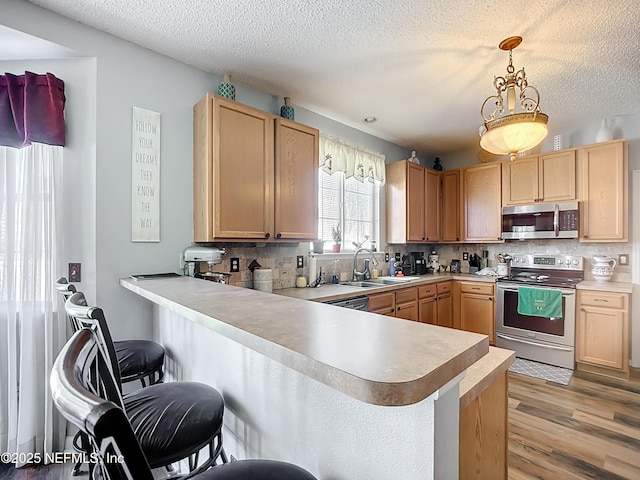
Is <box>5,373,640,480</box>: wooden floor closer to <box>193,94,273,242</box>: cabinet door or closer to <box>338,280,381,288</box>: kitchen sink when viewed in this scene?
<box>338,280,381,288</box>: kitchen sink

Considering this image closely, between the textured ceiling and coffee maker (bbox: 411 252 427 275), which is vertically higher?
the textured ceiling

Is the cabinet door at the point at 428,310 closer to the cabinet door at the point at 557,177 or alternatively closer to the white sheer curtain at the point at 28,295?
the cabinet door at the point at 557,177

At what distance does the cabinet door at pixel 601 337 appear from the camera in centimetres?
298

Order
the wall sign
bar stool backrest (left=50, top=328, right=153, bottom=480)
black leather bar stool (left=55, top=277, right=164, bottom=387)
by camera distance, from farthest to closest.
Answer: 1. the wall sign
2. black leather bar stool (left=55, top=277, right=164, bottom=387)
3. bar stool backrest (left=50, top=328, right=153, bottom=480)

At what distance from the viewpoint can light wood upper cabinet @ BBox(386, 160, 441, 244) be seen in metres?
4.02

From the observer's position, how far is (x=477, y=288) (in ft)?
12.7

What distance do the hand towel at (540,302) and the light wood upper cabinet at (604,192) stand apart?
2.42ft

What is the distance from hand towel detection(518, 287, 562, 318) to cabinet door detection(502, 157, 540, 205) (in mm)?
1098

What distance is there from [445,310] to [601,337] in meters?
1.48

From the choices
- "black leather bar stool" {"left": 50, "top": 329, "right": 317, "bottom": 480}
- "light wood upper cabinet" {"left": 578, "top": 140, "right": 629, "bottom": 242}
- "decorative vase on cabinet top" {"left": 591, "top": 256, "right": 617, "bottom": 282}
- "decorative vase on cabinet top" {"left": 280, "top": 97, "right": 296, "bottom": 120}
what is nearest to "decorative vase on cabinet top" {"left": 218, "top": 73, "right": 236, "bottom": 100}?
"decorative vase on cabinet top" {"left": 280, "top": 97, "right": 296, "bottom": 120}

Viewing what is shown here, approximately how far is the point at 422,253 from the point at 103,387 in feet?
14.7

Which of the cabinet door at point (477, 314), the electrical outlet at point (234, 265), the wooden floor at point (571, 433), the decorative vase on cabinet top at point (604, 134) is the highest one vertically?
the decorative vase on cabinet top at point (604, 134)

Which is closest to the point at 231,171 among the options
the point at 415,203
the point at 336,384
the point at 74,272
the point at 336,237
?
the point at 74,272

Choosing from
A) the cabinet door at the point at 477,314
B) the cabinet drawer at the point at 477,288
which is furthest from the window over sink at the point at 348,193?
the cabinet door at the point at 477,314
